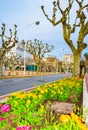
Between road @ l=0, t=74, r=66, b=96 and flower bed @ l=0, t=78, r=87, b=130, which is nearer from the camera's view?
flower bed @ l=0, t=78, r=87, b=130

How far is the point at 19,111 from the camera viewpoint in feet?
20.5

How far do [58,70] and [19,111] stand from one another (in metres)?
175

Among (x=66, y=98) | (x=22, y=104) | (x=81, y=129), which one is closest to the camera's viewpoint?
(x=81, y=129)

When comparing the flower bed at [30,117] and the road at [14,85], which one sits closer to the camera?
the flower bed at [30,117]

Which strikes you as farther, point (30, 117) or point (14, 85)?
point (14, 85)

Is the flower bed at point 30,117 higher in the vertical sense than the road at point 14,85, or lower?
higher

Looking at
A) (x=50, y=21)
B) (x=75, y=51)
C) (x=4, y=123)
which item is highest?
(x=50, y=21)

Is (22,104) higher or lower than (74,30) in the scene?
lower

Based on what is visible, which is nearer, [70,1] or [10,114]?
[10,114]

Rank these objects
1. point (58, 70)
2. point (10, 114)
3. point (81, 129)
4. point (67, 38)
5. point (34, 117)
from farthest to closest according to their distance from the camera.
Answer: point (58, 70) < point (67, 38) < point (10, 114) < point (34, 117) < point (81, 129)

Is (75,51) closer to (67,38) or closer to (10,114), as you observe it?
(67,38)

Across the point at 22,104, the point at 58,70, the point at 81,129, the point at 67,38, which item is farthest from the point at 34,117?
the point at 58,70

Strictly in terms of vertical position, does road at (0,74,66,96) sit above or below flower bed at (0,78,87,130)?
below

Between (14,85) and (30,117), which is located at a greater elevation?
(30,117)
